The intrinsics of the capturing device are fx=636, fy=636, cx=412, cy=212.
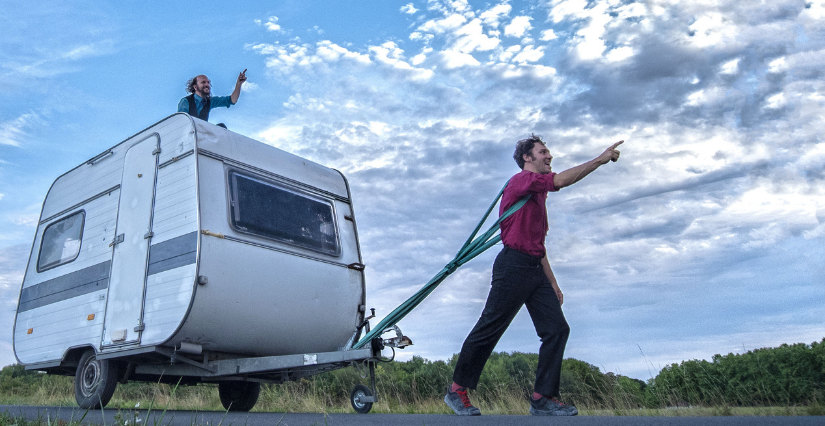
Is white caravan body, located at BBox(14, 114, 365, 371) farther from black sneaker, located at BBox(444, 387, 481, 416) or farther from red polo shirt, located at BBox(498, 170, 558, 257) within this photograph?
red polo shirt, located at BBox(498, 170, 558, 257)

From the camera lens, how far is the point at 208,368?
5.94 m

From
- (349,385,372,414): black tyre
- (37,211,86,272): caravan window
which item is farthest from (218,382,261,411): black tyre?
(349,385,372,414): black tyre

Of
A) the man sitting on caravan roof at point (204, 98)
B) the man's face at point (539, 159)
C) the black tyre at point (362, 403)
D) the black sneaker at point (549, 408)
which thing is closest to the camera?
the black sneaker at point (549, 408)

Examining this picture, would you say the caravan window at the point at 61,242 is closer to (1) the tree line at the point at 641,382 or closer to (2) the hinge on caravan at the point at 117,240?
(2) the hinge on caravan at the point at 117,240

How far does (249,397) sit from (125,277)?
7.66 feet

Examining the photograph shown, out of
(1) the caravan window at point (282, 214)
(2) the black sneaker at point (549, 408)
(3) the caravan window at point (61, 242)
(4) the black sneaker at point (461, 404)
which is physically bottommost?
(2) the black sneaker at point (549, 408)

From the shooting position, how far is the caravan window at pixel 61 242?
7477mm

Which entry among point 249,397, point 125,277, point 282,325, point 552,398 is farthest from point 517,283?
point 249,397

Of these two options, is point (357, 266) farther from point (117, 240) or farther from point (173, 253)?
point (117, 240)

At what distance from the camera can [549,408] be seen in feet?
15.2

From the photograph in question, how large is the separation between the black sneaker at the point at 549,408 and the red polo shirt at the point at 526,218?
1064 mm

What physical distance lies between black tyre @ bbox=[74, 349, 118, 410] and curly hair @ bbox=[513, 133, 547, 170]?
178 inches

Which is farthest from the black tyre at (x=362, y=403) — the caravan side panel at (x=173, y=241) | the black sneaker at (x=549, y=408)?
the caravan side panel at (x=173, y=241)

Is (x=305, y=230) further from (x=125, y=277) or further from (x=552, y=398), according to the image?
(x=552, y=398)
